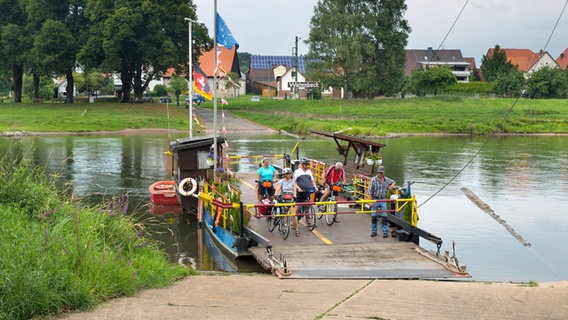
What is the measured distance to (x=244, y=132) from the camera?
2746 inches

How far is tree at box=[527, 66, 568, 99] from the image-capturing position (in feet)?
314

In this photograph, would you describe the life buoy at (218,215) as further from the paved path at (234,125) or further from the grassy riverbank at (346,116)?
the paved path at (234,125)

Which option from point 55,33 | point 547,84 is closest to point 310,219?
point 55,33

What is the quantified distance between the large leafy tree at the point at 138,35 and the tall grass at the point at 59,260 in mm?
60391

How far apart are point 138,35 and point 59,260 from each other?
68563 millimetres

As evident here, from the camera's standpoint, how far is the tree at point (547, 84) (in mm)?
95812

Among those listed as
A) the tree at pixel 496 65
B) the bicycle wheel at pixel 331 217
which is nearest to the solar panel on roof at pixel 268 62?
the tree at pixel 496 65

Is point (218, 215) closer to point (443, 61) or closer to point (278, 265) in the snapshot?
point (278, 265)

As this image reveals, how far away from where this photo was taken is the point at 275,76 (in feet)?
442

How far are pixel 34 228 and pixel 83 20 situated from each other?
242ft

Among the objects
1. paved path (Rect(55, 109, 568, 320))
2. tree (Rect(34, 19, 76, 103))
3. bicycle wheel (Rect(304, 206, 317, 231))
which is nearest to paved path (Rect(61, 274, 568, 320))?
paved path (Rect(55, 109, 568, 320))

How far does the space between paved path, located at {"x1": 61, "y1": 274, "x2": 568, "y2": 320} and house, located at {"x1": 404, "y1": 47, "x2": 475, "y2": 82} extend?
125858 millimetres

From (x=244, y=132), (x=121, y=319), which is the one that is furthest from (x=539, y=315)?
(x=244, y=132)

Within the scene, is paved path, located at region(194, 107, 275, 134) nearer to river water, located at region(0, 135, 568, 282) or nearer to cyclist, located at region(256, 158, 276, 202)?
river water, located at region(0, 135, 568, 282)
